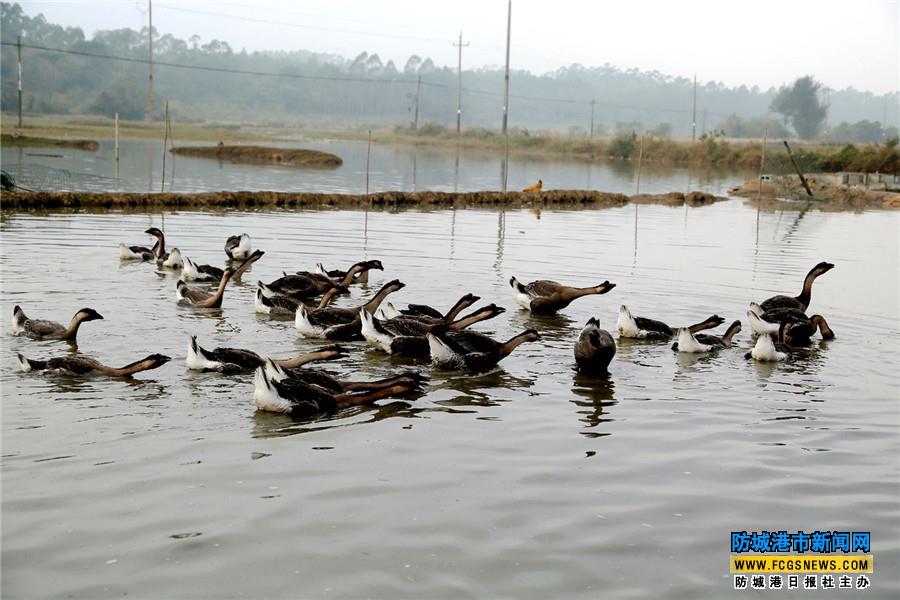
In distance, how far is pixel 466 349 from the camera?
33.1ft

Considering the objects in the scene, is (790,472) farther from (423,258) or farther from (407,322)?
(423,258)

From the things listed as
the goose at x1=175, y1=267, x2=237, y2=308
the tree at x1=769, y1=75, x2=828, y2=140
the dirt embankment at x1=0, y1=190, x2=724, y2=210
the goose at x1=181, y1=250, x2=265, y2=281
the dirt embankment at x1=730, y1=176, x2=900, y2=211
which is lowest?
the goose at x1=175, y1=267, x2=237, y2=308

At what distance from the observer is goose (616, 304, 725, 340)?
1174cm

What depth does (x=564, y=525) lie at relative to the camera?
604cm

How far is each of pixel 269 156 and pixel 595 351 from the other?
48.3 meters

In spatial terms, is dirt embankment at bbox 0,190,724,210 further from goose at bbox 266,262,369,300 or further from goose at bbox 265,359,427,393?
goose at bbox 265,359,427,393

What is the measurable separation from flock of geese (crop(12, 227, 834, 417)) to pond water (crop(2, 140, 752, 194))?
58.4 ft

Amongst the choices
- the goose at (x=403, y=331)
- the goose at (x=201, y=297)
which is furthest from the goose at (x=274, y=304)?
the goose at (x=403, y=331)

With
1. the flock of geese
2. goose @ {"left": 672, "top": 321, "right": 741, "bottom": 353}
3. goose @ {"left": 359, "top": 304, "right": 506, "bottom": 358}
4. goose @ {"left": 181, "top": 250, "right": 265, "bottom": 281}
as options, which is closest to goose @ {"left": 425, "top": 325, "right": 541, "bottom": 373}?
the flock of geese

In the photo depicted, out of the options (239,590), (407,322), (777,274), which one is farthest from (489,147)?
(239,590)

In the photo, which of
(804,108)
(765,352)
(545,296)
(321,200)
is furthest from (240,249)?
(804,108)

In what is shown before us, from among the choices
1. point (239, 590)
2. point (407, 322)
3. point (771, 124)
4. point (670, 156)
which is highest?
point (771, 124)

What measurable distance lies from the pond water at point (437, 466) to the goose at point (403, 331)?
23 centimetres

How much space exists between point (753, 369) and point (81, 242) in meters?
12.8
